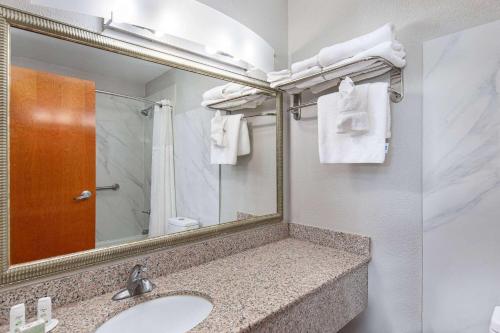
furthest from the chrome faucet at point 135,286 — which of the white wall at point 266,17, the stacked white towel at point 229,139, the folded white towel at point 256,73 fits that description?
the white wall at point 266,17

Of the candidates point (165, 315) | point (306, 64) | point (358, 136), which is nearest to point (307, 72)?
point (306, 64)

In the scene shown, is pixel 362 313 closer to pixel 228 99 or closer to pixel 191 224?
pixel 191 224

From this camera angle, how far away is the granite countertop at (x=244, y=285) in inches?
32.4

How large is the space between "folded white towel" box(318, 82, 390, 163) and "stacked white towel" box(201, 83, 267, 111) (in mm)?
381

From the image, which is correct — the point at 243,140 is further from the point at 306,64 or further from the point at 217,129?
the point at 306,64

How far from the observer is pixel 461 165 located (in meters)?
1.12

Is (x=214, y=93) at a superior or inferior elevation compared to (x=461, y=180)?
superior

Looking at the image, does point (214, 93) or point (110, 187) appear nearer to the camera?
point (110, 187)

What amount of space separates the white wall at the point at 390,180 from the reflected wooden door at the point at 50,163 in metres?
1.16

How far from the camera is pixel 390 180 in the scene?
4.30 feet

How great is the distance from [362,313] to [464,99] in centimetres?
113

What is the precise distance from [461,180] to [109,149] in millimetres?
1405

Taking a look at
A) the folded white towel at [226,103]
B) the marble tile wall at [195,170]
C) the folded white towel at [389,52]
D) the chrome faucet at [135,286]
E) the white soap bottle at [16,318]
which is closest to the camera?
the white soap bottle at [16,318]

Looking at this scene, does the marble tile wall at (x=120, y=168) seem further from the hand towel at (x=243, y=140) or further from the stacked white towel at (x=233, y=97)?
the hand towel at (x=243, y=140)
